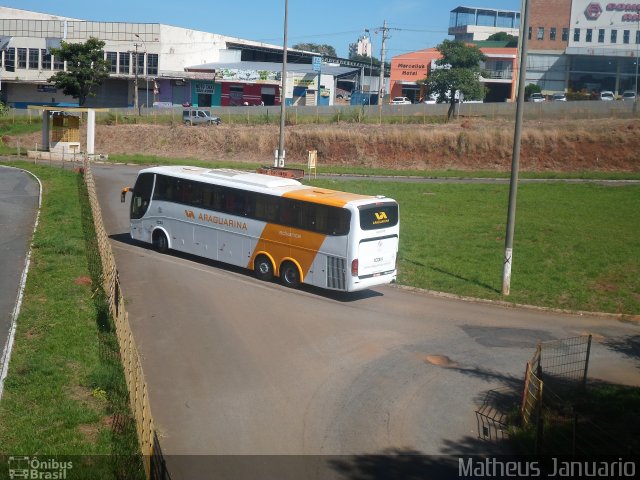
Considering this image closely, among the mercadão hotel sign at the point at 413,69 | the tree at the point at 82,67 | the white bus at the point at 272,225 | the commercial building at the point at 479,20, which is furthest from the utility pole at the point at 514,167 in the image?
the commercial building at the point at 479,20

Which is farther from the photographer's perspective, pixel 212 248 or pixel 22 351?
pixel 212 248

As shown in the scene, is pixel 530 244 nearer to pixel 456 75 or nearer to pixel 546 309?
pixel 546 309

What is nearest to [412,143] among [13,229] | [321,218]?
[13,229]

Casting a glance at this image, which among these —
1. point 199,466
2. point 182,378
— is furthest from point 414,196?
point 199,466

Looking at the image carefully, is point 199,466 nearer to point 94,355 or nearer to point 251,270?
point 94,355

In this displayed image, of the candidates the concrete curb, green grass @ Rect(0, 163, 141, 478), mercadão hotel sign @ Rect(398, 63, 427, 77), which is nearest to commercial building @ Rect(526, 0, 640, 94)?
mercadão hotel sign @ Rect(398, 63, 427, 77)

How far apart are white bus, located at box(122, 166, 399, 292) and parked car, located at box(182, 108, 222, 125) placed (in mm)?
41127

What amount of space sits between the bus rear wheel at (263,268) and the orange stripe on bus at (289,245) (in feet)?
0.54

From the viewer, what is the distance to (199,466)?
9820 mm

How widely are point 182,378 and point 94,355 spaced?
154 centimetres

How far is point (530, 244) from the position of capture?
25.4 metres

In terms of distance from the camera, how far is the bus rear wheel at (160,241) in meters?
23.5

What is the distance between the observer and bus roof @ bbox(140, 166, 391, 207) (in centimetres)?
1953

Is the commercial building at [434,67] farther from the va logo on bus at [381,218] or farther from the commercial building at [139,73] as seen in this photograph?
the va logo on bus at [381,218]
